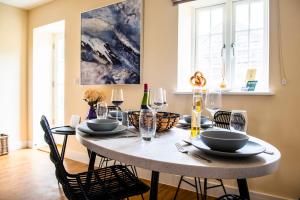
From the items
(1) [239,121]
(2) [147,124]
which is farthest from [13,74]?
(1) [239,121]

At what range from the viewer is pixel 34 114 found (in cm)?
429

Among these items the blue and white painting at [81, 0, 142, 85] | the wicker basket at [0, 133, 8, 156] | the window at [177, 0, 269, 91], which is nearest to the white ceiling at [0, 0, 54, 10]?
the blue and white painting at [81, 0, 142, 85]

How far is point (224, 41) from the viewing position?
2.48 meters

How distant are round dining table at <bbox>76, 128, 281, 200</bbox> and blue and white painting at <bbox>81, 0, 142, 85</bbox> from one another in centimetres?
185

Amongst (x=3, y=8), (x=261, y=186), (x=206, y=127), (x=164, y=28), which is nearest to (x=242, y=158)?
(x=206, y=127)

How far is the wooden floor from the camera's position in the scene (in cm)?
234

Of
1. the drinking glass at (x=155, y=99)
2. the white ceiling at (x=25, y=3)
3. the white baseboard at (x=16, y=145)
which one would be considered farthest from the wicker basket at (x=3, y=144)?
the drinking glass at (x=155, y=99)

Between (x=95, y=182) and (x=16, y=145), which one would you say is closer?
(x=95, y=182)

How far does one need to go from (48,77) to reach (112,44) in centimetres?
210

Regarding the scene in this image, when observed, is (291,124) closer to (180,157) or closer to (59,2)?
(180,157)

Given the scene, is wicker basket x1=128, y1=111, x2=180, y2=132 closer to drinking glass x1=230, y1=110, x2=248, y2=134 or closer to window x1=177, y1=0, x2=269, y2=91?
drinking glass x1=230, y1=110, x2=248, y2=134

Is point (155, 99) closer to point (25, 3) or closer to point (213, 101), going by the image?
point (213, 101)

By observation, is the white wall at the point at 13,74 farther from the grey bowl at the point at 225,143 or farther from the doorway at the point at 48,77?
the grey bowl at the point at 225,143

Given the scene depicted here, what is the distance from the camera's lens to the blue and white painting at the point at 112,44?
9.36 feet
